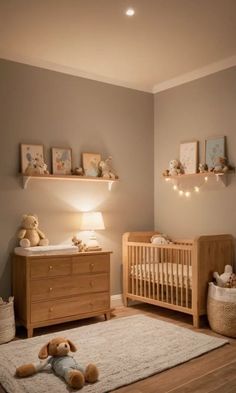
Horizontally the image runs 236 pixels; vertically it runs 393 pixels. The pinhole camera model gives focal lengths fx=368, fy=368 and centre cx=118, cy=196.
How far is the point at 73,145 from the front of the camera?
157 inches

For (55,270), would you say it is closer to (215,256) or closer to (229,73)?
(215,256)

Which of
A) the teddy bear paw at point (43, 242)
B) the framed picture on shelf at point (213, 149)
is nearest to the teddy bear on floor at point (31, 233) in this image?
the teddy bear paw at point (43, 242)

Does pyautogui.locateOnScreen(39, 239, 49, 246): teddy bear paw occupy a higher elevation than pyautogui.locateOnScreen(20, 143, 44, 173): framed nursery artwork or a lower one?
lower

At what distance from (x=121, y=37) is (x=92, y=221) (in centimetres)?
178

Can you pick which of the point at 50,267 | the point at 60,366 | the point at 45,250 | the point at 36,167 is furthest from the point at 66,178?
the point at 60,366

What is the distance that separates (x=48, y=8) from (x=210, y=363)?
2.81 m

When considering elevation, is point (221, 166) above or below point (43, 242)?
above

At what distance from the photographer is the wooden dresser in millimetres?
3242

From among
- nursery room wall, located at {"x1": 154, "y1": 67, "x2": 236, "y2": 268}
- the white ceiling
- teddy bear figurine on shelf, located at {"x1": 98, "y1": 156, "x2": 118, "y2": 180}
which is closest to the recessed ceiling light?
the white ceiling

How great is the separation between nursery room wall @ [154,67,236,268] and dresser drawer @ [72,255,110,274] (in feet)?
3.55

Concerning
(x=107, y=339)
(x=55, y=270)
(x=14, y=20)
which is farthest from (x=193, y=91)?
(x=107, y=339)

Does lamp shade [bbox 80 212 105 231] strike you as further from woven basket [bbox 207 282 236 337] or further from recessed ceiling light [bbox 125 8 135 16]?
recessed ceiling light [bbox 125 8 135 16]

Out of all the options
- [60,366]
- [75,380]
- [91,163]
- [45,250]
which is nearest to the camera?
[75,380]

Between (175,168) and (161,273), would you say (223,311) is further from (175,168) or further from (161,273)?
(175,168)
